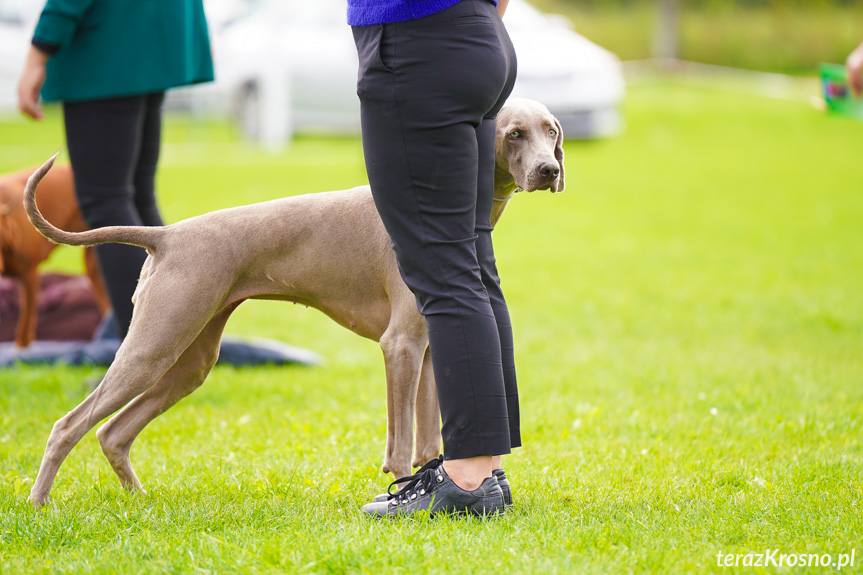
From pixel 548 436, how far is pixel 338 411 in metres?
1.07

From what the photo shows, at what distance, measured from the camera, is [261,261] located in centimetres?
314

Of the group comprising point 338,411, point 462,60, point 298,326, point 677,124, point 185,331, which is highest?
point 462,60

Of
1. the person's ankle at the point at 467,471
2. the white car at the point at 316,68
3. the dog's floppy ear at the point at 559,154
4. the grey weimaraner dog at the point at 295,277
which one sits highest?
the dog's floppy ear at the point at 559,154

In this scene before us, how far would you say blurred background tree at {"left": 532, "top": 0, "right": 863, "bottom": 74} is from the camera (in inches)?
1256

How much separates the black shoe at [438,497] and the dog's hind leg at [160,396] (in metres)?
0.87

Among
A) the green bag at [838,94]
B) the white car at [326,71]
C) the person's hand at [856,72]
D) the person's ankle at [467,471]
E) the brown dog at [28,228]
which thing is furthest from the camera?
the white car at [326,71]

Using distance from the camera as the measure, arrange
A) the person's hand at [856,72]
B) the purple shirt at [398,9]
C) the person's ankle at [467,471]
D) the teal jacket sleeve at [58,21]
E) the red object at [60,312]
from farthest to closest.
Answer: the red object at [60,312] < the teal jacket sleeve at [58,21] < the person's hand at [856,72] < the person's ankle at [467,471] < the purple shirt at [398,9]

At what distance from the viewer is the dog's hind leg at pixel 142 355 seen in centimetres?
306

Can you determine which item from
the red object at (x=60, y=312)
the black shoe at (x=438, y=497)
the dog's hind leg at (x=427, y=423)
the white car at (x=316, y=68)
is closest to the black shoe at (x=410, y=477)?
the black shoe at (x=438, y=497)

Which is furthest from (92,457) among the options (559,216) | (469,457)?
(559,216)

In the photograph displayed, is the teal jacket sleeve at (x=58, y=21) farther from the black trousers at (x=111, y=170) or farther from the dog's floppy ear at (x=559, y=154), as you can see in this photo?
the dog's floppy ear at (x=559, y=154)

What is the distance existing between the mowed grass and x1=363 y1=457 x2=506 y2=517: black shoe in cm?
6

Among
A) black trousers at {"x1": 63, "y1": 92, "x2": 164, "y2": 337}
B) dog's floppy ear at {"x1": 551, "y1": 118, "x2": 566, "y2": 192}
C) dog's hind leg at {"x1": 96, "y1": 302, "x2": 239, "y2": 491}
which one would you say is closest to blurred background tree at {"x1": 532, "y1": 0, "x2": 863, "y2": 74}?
black trousers at {"x1": 63, "y1": 92, "x2": 164, "y2": 337}

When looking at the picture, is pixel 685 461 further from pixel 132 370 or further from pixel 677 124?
pixel 677 124
